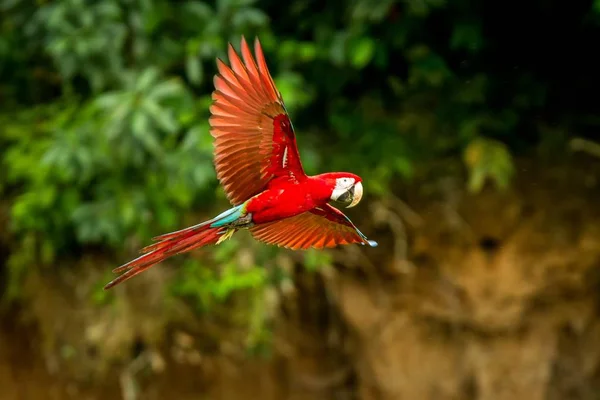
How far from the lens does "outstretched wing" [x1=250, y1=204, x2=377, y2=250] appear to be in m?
0.51

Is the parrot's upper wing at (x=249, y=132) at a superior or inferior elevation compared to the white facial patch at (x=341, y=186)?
superior

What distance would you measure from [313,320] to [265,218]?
8.43 ft

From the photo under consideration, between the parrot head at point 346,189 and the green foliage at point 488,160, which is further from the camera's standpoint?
the green foliage at point 488,160

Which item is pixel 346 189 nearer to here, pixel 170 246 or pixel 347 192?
pixel 347 192

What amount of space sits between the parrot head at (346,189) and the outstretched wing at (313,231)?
0.03 m

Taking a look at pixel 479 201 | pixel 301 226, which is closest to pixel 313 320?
pixel 479 201

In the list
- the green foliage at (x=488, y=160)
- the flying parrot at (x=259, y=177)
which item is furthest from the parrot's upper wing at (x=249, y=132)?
the green foliage at (x=488, y=160)

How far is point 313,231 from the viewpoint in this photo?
1.76ft

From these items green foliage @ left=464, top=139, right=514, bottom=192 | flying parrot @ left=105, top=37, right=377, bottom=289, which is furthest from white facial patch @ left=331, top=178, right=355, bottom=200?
green foliage @ left=464, top=139, right=514, bottom=192

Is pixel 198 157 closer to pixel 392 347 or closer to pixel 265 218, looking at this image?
pixel 265 218

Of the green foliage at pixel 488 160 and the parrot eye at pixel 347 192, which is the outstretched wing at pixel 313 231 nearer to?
the parrot eye at pixel 347 192

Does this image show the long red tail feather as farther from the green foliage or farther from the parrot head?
the green foliage

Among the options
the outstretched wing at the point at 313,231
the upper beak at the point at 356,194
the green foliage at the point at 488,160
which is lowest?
the green foliage at the point at 488,160

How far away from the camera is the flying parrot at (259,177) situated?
18.3 inches
